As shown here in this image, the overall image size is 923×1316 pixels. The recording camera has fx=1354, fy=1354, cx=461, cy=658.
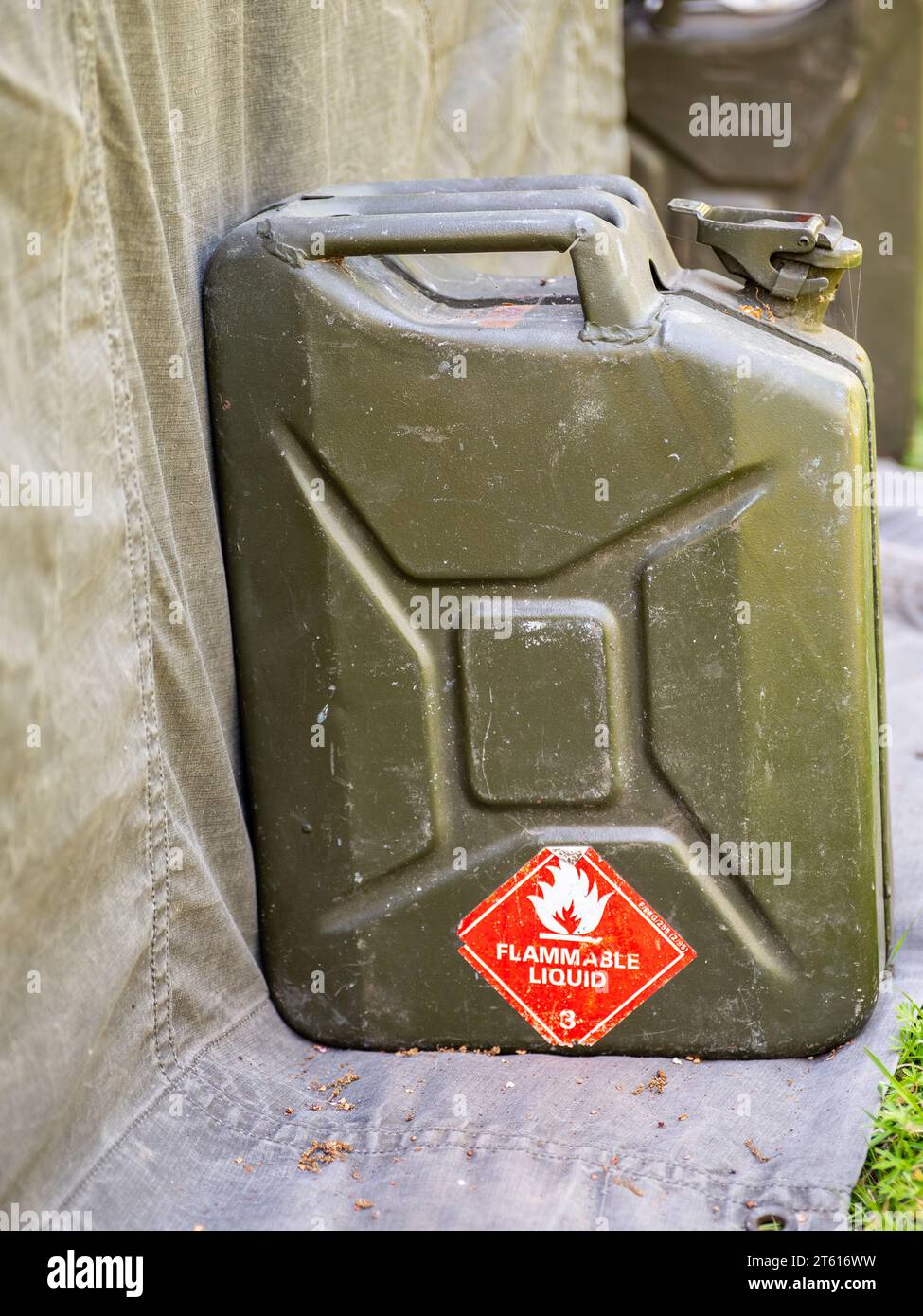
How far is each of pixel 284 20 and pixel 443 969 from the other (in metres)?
1.12

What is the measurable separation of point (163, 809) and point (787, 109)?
9.55 feet

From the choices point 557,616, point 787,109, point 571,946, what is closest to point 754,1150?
point 571,946

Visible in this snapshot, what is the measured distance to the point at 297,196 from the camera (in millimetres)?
1518

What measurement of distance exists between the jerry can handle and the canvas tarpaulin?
0.49 feet

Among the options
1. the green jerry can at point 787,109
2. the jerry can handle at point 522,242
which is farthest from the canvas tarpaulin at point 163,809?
the green jerry can at point 787,109

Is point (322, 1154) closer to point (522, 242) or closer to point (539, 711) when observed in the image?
point (539, 711)

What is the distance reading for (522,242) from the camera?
1.34 metres

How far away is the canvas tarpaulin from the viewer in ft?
A: 3.83

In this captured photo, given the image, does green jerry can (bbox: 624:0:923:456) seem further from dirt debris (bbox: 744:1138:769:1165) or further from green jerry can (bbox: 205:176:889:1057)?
dirt debris (bbox: 744:1138:769:1165)

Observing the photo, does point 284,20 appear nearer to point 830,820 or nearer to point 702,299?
point 702,299

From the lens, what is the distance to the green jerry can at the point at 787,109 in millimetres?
3498

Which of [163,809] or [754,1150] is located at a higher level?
[163,809]

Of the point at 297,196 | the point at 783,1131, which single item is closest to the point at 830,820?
the point at 783,1131

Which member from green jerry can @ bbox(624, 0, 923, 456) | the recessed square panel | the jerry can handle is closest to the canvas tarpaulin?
the jerry can handle
